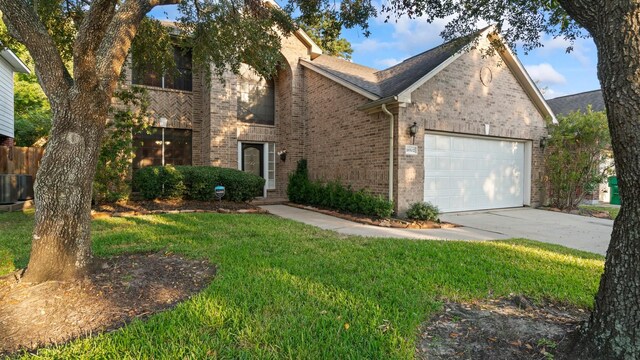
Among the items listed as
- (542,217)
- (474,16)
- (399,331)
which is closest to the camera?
(399,331)

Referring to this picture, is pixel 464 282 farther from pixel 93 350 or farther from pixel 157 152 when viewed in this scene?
pixel 157 152

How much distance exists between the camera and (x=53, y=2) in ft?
22.1

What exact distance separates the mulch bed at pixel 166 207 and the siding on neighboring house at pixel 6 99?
6629 millimetres

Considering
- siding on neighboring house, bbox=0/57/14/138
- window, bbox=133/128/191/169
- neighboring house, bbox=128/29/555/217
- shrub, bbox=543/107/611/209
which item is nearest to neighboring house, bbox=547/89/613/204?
shrub, bbox=543/107/611/209

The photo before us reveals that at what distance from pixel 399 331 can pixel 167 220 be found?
6.28m

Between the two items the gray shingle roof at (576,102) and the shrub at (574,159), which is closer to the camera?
the shrub at (574,159)

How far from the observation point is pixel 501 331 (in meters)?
2.73

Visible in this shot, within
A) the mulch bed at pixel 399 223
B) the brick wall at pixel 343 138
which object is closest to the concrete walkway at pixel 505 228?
the mulch bed at pixel 399 223

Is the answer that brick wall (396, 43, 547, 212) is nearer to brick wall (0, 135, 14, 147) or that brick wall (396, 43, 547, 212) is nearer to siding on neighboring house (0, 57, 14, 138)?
siding on neighboring house (0, 57, 14, 138)

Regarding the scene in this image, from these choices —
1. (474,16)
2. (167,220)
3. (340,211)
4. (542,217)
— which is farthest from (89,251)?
(542,217)

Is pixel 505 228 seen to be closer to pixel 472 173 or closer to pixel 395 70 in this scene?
pixel 472 173

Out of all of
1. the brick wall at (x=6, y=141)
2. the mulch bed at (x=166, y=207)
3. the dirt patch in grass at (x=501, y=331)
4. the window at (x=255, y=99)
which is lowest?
the dirt patch in grass at (x=501, y=331)

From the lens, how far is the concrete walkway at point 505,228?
6695 millimetres

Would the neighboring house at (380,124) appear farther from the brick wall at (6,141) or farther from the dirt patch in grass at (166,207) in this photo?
the brick wall at (6,141)
